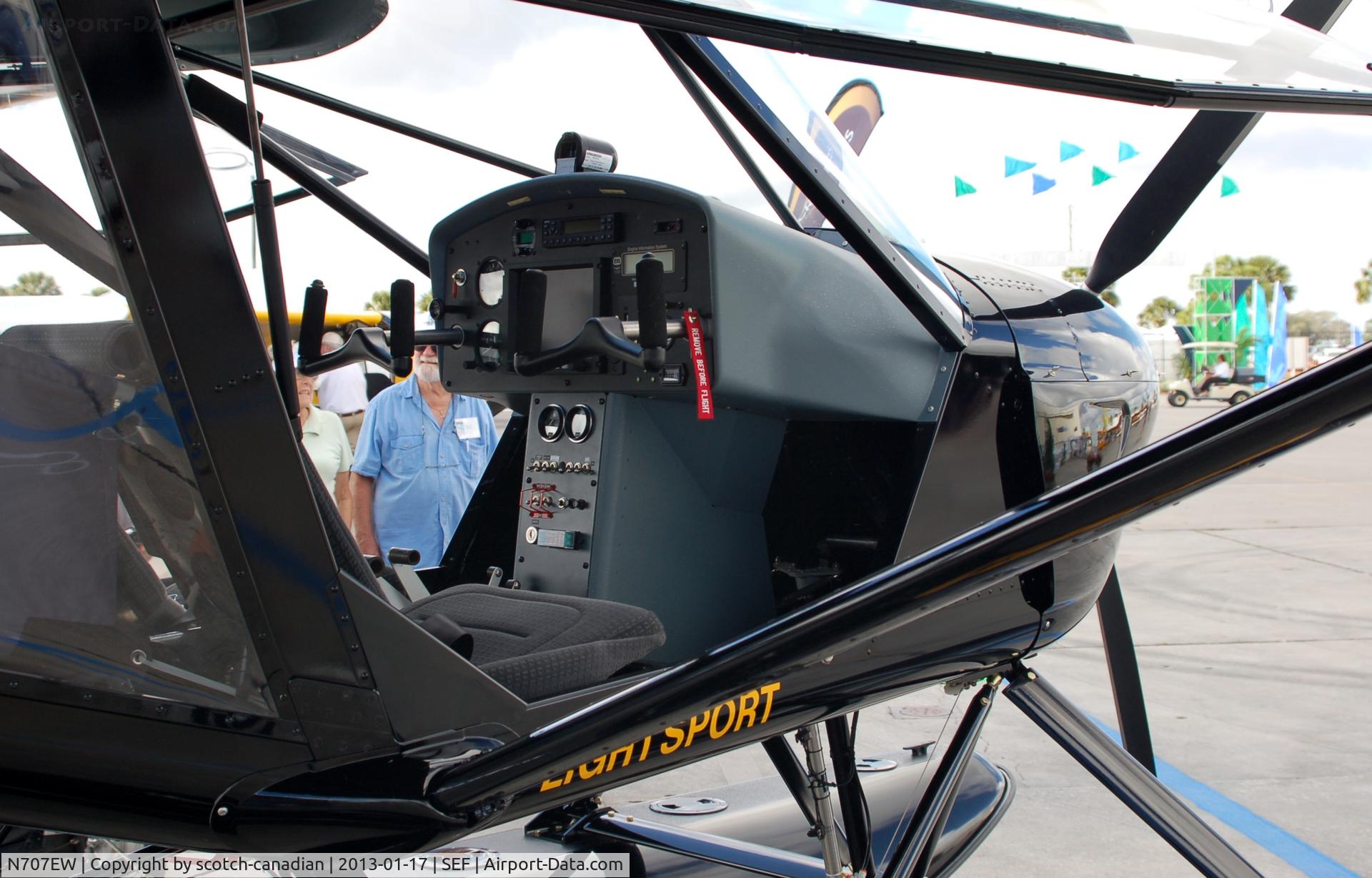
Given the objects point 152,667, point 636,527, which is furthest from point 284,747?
point 636,527

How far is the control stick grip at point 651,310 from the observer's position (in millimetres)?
1782

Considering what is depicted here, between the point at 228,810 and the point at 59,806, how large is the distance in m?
0.22

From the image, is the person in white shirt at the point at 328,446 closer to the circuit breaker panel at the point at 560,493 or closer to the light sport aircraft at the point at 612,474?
the light sport aircraft at the point at 612,474

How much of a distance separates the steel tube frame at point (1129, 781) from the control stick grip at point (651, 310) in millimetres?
1163

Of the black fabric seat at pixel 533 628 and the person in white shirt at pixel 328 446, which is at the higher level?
the black fabric seat at pixel 533 628

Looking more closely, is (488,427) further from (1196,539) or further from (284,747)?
(1196,539)

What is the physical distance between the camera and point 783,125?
1.90m

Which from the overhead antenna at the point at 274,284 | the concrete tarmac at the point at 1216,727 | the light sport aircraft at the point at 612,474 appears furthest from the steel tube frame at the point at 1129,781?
the overhead antenna at the point at 274,284

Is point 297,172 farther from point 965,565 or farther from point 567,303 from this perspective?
point 965,565

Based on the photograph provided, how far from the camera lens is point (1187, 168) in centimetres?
234

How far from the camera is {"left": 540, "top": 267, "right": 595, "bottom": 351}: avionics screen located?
2477 mm

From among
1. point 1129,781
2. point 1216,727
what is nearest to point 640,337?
point 1129,781

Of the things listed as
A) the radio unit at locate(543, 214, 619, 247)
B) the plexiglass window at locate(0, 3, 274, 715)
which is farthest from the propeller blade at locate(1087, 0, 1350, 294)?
the plexiglass window at locate(0, 3, 274, 715)

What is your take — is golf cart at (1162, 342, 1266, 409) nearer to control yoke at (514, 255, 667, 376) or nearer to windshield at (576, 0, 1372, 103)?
windshield at (576, 0, 1372, 103)
